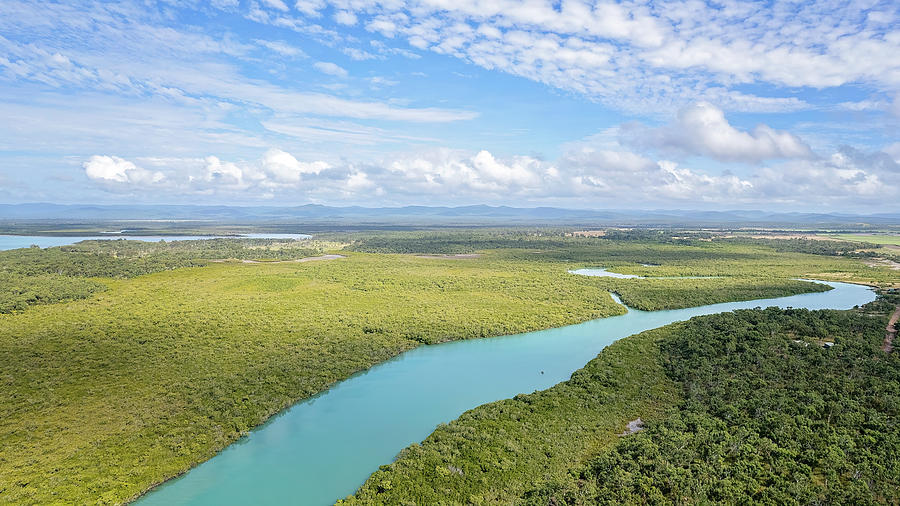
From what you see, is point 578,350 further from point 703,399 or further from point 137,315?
point 137,315

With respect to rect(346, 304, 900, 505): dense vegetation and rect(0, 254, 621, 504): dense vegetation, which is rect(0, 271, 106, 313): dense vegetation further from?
rect(346, 304, 900, 505): dense vegetation

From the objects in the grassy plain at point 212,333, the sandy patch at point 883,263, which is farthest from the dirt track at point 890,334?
the sandy patch at point 883,263

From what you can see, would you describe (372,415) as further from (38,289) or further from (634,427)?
(38,289)

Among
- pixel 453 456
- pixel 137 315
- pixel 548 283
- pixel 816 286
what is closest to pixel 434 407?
pixel 453 456

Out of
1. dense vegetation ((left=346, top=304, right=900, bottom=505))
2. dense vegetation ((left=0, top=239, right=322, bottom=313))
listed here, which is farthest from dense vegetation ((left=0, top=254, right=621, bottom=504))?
dense vegetation ((left=346, top=304, right=900, bottom=505))

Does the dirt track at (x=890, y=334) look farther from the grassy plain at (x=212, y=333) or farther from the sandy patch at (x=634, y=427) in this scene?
the sandy patch at (x=634, y=427)
